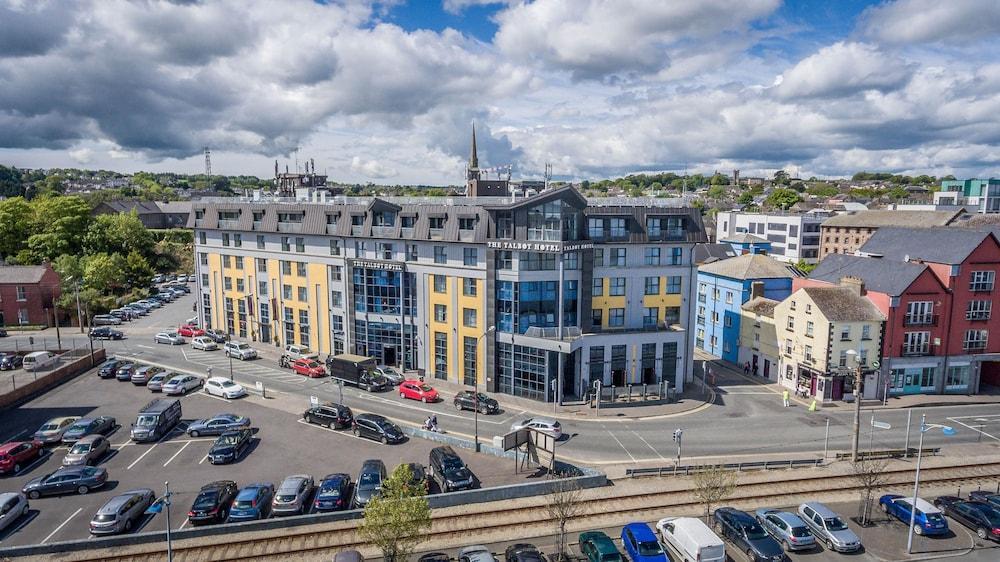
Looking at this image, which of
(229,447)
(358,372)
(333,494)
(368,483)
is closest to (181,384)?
(358,372)

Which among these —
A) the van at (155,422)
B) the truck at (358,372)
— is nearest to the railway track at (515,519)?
the van at (155,422)

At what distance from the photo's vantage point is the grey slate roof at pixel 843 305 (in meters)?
54.9

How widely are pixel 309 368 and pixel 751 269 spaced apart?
51999 mm

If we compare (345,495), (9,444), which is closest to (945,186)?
(345,495)

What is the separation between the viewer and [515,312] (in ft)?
179

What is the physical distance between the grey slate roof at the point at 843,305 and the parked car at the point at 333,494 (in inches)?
1787

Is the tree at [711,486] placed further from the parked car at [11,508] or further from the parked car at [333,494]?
the parked car at [11,508]

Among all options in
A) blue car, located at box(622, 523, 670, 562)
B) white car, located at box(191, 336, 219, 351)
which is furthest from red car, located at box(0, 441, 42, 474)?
blue car, located at box(622, 523, 670, 562)

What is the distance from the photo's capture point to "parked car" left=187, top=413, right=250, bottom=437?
4512cm

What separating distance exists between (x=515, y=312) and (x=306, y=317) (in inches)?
1184

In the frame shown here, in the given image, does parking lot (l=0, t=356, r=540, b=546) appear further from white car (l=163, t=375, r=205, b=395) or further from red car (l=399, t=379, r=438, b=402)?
red car (l=399, t=379, r=438, b=402)

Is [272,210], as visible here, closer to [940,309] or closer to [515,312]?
[515,312]

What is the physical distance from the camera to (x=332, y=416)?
46.4 metres

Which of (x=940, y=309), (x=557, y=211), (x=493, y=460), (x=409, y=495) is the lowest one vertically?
(x=493, y=460)
